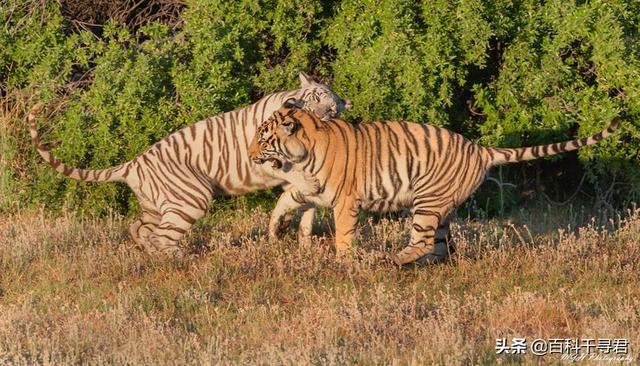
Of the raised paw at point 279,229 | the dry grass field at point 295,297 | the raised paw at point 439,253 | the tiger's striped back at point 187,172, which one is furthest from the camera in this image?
the raised paw at point 279,229

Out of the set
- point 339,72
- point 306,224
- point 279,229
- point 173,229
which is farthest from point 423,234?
point 339,72

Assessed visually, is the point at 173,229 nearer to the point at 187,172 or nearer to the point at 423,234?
the point at 187,172

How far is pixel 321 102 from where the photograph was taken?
9602 mm

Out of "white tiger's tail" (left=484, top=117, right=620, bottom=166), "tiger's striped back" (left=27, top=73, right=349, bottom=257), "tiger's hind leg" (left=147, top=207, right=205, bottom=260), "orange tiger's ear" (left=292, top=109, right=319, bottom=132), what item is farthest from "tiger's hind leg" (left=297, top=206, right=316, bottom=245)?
"white tiger's tail" (left=484, top=117, right=620, bottom=166)

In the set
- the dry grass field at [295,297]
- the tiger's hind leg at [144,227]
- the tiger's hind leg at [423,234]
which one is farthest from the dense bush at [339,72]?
the tiger's hind leg at [423,234]

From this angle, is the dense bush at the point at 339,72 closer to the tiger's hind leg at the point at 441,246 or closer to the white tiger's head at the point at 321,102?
the white tiger's head at the point at 321,102

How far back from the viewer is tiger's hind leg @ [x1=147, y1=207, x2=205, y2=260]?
8.88 m

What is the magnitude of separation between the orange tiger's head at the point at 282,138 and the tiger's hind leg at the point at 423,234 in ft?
3.02

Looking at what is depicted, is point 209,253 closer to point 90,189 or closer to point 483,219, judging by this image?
point 90,189

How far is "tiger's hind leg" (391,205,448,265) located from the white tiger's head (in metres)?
1.32

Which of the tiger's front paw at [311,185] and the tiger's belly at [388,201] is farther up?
the tiger's front paw at [311,185]

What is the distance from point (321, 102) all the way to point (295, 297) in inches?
85.4

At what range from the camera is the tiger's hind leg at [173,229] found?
888 centimetres

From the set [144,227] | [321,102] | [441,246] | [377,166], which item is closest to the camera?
[377,166]
